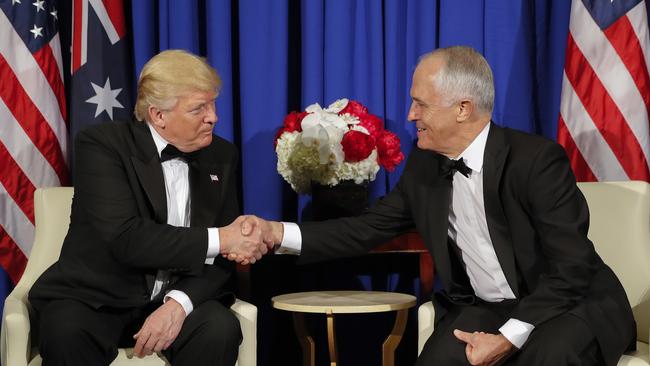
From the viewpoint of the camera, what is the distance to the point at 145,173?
336 cm

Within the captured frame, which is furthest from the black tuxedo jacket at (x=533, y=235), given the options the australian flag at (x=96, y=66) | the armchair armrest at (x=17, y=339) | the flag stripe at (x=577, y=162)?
the australian flag at (x=96, y=66)

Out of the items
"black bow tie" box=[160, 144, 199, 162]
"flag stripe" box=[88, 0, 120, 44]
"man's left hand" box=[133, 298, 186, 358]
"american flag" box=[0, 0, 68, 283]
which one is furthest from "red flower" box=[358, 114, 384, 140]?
"american flag" box=[0, 0, 68, 283]

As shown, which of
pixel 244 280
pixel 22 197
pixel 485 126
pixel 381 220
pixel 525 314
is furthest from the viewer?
pixel 22 197

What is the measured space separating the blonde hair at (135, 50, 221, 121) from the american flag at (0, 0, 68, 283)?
118cm

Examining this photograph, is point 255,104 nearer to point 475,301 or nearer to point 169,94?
point 169,94

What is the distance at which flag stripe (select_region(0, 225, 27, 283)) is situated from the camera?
4.39 metres

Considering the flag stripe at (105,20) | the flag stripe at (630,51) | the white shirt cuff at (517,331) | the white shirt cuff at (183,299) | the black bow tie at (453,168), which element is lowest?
the white shirt cuff at (517,331)

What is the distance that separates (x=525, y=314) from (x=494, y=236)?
303 millimetres

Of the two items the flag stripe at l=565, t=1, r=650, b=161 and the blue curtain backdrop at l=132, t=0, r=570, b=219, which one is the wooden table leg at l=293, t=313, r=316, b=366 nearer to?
the blue curtain backdrop at l=132, t=0, r=570, b=219

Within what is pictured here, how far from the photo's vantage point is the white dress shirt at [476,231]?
128 inches

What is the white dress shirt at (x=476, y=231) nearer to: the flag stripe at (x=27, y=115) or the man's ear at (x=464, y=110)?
the man's ear at (x=464, y=110)

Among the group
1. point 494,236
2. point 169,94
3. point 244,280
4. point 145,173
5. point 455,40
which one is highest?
point 455,40

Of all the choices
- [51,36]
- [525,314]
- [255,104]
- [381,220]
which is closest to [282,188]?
[255,104]

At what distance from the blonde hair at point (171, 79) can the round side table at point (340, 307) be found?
0.89m
